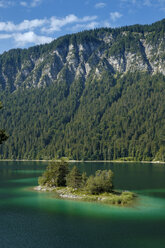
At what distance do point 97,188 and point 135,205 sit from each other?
603 inches

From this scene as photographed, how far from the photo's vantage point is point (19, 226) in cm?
6262

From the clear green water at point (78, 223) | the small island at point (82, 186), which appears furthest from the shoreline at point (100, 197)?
the clear green water at point (78, 223)

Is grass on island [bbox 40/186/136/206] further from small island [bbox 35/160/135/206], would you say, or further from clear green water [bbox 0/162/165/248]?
clear green water [bbox 0/162/165/248]

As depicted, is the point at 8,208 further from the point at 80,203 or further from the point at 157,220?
the point at 157,220

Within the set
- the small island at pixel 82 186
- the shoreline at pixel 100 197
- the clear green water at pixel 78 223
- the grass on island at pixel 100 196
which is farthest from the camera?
the small island at pixel 82 186

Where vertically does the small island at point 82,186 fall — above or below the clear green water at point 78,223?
above

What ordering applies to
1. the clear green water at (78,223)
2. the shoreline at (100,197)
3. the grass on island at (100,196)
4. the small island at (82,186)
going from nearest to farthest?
the clear green water at (78,223), the shoreline at (100,197), the grass on island at (100,196), the small island at (82,186)

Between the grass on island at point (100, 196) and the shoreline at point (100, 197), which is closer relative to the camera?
the shoreline at point (100, 197)

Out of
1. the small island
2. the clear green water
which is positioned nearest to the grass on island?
the small island

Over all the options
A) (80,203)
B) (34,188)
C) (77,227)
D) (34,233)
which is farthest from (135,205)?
(34,188)

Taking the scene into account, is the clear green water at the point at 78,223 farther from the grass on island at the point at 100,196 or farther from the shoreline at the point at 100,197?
the grass on island at the point at 100,196

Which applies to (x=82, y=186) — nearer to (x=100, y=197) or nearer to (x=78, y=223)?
(x=100, y=197)

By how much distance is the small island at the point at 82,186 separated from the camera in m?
84.7

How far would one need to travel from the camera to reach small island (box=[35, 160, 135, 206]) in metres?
84.7
